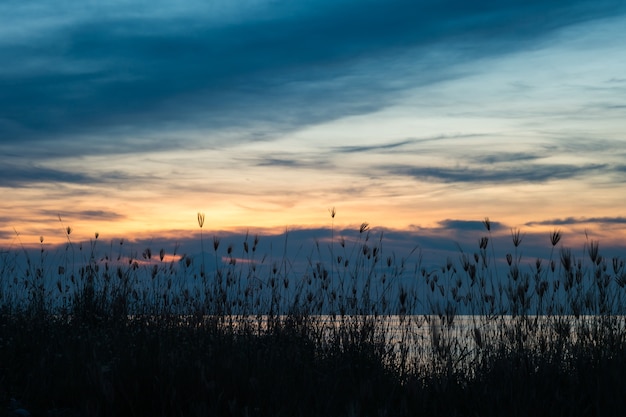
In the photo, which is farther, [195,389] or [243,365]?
[243,365]

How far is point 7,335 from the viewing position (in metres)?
7.16

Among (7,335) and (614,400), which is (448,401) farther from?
(7,335)

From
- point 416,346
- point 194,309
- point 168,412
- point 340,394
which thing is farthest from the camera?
point 194,309

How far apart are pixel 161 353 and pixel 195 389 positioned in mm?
501

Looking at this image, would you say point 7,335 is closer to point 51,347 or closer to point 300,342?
point 51,347

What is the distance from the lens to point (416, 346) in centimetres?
786

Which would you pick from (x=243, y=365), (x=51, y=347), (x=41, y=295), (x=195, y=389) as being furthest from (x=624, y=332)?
(x=41, y=295)

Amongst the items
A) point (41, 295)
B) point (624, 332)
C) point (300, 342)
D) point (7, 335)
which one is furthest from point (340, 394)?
point (41, 295)

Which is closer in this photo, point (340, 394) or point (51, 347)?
point (340, 394)

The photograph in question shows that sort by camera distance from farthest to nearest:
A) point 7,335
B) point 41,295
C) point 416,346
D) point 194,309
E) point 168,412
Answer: point 41,295 → point 194,309 → point 416,346 → point 7,335 → point 168,412

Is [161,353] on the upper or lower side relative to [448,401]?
upper

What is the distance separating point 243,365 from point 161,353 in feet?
2.20

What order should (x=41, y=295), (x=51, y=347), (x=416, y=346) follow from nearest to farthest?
(x=51, y=347) < (x=416, y=346) < (x=41, y=295)

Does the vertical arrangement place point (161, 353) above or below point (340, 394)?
above
